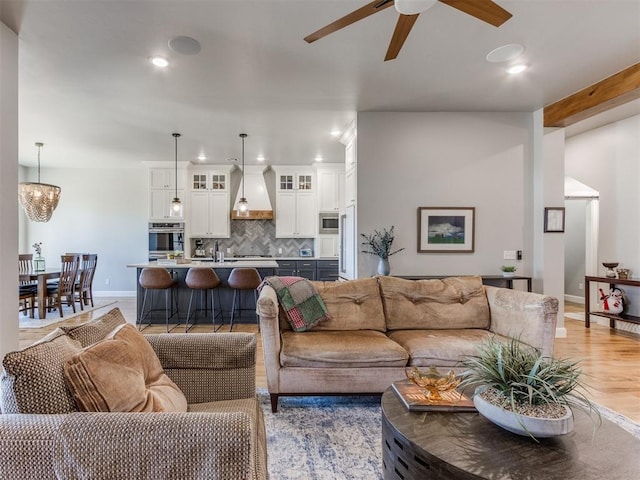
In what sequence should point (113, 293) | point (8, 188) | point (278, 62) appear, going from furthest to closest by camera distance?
point (113, 293) → point (278, 62) → point (8, 188)

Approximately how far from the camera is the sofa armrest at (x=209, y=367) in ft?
5.58

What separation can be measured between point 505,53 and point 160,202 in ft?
21.6

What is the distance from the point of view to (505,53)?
292 cm

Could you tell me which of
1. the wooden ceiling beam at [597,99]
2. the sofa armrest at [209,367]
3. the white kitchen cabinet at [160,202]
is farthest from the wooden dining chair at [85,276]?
the wooden ceiling beam at [597,99]

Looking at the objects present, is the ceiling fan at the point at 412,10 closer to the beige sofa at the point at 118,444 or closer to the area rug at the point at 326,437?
the beige sofa at the point at 118,444

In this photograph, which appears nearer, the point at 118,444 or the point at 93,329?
the point at 118,444

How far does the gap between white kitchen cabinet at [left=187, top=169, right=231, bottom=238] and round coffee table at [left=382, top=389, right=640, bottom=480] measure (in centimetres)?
637

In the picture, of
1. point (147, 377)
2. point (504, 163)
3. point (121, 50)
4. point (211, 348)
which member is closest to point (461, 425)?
point (211, 348)

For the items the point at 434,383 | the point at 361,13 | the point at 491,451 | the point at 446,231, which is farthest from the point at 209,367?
the point at 446,231

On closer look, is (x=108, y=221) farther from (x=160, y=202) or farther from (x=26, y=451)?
(x=26, y=451)

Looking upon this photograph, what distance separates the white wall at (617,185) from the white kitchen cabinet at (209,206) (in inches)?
262

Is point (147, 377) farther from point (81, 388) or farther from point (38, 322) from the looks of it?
point (38, 322)

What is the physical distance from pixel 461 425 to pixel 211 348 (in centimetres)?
122

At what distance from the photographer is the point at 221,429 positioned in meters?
0.91
